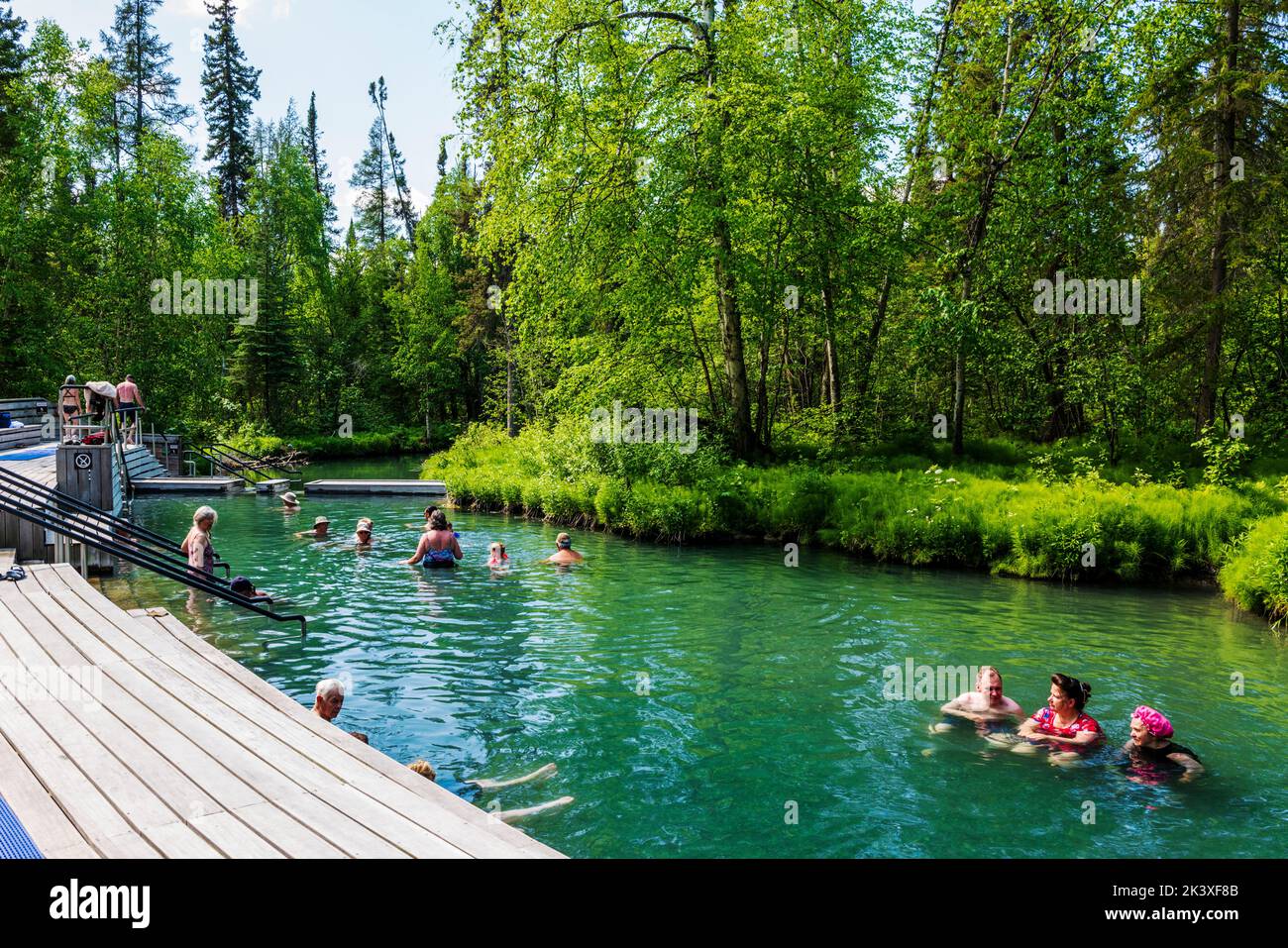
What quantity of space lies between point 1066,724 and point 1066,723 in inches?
0.4

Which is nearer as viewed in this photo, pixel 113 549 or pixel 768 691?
pixel 113 549

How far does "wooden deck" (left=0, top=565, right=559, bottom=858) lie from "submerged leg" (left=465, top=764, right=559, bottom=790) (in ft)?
6.21

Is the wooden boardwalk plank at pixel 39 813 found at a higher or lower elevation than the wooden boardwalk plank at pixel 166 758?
higher

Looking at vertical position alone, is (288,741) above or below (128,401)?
below

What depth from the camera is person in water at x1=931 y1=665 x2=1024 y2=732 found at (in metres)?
9.16

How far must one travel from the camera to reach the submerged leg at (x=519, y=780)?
7.59 m

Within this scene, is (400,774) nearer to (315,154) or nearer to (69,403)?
(69,403)

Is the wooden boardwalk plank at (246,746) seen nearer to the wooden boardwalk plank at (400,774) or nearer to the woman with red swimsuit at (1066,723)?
the wooden boardwalk plank at (400,774)

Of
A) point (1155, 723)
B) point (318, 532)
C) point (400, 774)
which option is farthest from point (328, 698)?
point (318, 532)

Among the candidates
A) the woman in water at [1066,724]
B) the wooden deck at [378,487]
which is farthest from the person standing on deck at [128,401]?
the woman in water at [1066,724]

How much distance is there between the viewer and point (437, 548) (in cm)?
1750

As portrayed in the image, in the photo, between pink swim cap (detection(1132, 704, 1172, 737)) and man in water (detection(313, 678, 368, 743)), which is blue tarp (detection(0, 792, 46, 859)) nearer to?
man in water (detection(313, 678, 368, 743))

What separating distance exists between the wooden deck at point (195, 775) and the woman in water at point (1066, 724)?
635 centimetres
